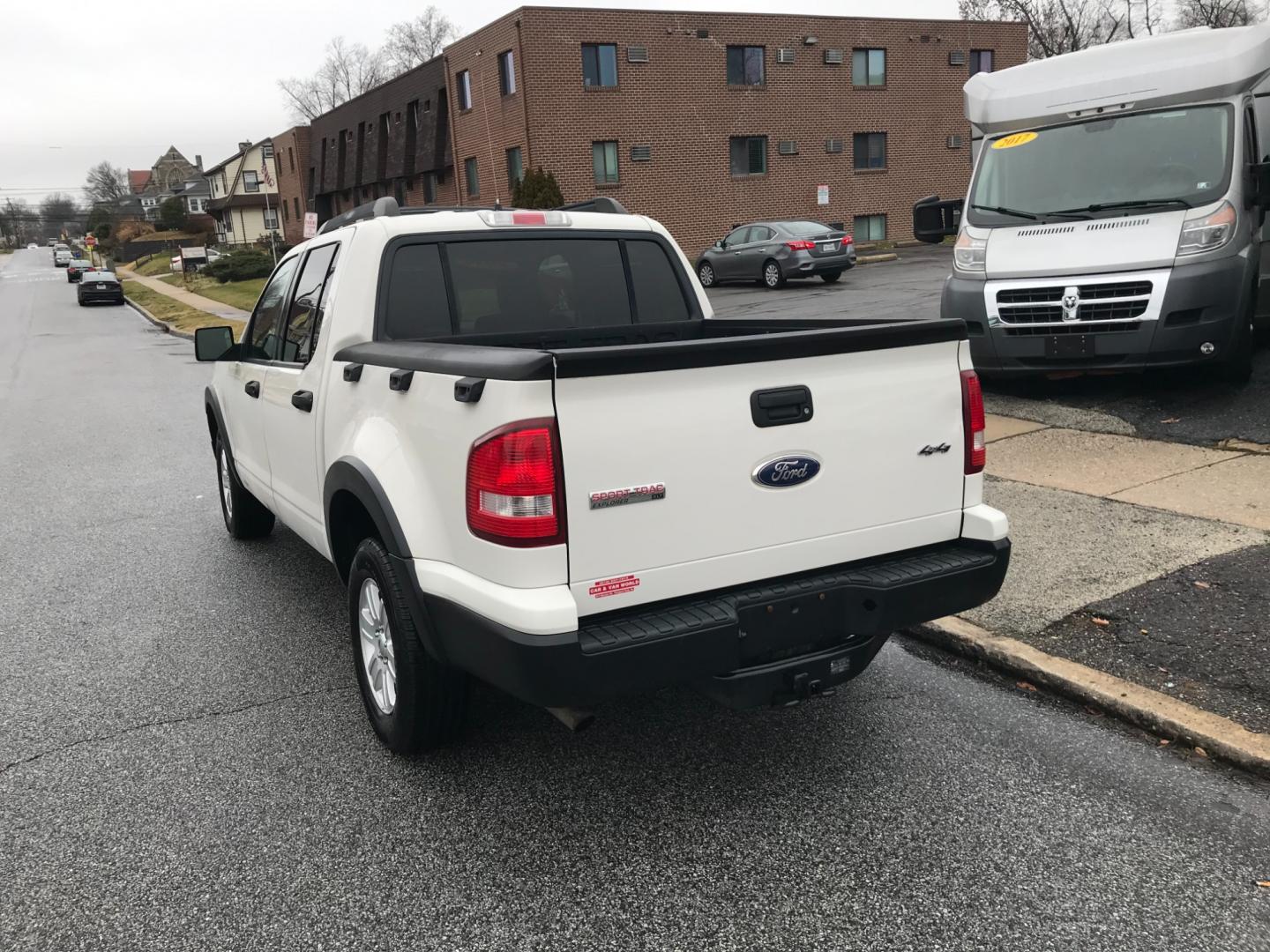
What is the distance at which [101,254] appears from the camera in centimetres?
9319

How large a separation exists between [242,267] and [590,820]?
160 feet

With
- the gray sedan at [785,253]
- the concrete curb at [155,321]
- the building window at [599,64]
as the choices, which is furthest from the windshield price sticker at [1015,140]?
the building window at [599,64]

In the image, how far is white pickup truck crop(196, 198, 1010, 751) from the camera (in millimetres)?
2879

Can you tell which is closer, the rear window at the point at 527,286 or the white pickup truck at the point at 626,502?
the white pickup truck at the point at 626,502

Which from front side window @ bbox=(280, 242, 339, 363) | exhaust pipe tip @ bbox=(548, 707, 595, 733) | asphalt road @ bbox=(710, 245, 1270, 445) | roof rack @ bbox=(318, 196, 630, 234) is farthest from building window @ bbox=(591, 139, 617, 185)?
exhaust pipe tip @ bbox=(548, 707, 595, 733)

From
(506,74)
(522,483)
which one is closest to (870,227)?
(506,74)

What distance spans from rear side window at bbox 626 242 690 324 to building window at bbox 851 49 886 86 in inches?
1479

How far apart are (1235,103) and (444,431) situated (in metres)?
8.19

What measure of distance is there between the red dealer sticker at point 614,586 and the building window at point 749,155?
118ft

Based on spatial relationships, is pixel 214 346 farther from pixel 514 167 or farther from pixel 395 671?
pixel 514 167

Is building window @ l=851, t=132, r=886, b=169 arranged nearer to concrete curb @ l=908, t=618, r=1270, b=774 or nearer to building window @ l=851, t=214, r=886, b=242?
building window @ l=851, t=214, r=886, b=242

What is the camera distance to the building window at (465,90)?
3788cm

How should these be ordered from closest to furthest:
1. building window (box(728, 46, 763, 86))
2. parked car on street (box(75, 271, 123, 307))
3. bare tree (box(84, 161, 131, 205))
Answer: building window (box(728, 46, 763, 86)), parked car on street (box(75, 271, 123, 307)), bare tree (box(84, 161, 131, 205))

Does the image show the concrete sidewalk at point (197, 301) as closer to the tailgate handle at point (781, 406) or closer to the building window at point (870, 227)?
the tailgate handle at point (781, 406)
